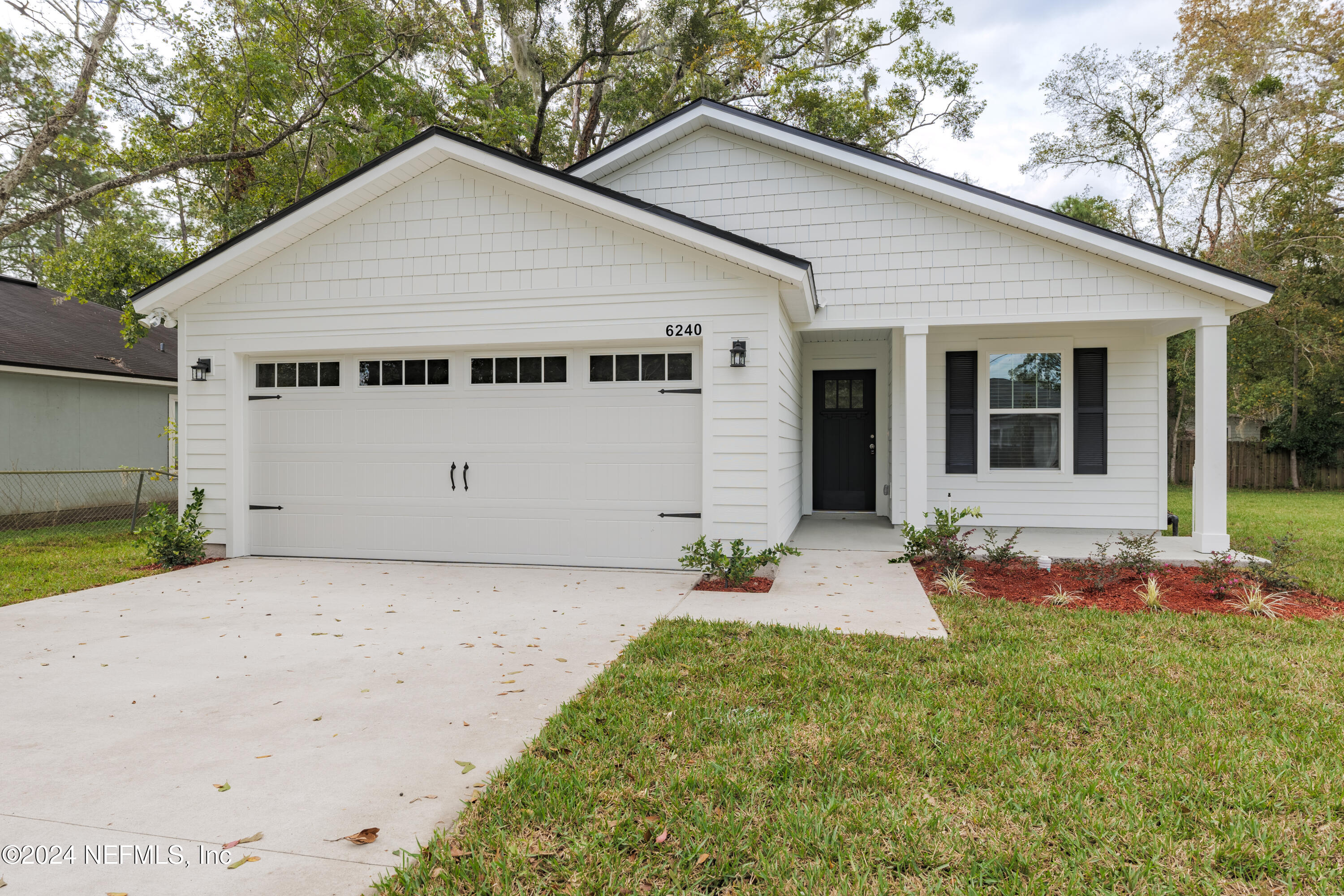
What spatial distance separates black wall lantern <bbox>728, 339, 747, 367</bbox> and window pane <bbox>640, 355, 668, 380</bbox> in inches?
28.7

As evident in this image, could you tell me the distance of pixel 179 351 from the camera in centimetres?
765

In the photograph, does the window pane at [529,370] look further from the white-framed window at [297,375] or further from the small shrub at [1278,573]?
the small shrub at [1278,573]

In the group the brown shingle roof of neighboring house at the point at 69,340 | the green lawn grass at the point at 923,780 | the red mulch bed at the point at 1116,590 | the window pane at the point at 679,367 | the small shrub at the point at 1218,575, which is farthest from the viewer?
the brown shingle roof of neighboring house at the point at 69,340

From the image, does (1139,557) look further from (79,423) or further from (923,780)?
(79,423)

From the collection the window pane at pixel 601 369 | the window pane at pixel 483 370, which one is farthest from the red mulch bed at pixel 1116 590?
the window pane at pixel 483 370

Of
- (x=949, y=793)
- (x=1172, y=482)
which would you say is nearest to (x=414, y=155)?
(x=949, y=793)

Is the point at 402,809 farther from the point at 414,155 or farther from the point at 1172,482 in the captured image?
the point at 1172,482

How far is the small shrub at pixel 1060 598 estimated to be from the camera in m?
5.43

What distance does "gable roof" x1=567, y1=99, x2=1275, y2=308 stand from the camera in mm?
7266

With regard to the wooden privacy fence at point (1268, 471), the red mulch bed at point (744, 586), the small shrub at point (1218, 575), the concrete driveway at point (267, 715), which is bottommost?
the concrete driveway at point (267, 715)

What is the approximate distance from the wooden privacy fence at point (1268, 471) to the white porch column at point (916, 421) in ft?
49.3

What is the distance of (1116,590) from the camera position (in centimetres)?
591

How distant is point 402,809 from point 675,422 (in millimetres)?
4752

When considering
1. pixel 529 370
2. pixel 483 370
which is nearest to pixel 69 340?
pixel 483 370
